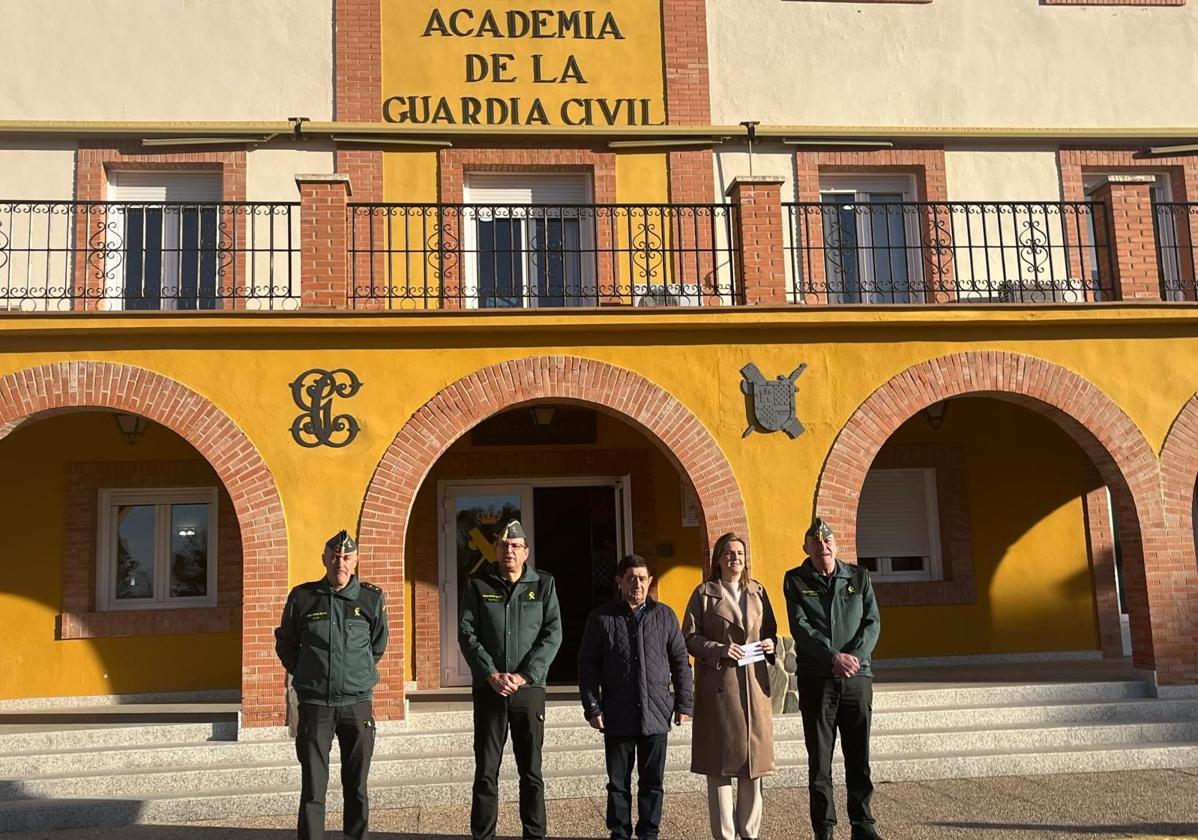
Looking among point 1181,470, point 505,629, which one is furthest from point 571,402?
point 1181,470

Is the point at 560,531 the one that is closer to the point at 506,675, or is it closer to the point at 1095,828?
the point at 506,675

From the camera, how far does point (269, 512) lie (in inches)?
330

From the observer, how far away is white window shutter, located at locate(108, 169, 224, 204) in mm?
10850

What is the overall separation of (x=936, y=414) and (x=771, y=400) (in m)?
3.29

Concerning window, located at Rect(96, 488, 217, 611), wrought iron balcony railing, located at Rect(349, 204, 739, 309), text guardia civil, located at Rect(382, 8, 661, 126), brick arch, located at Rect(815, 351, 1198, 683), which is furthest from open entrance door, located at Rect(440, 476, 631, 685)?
text guardia civil, located at Rect(382, 8, 661, 126)

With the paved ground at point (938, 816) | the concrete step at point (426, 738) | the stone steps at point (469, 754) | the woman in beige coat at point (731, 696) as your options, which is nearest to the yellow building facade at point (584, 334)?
the concrete step at point (426, 738)

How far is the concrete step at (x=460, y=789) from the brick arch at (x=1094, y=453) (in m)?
1.31

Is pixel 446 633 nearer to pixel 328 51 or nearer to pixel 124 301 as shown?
pixel 124 301

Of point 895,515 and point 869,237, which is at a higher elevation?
point 869,237

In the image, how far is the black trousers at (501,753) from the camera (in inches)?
218

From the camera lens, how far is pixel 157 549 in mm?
10719

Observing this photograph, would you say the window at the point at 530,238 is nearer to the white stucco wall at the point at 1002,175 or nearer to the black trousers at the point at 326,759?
the white stucco wall at the point at 1002,175

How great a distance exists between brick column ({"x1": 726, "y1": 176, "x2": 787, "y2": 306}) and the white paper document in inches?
171

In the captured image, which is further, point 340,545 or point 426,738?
point 426,738
